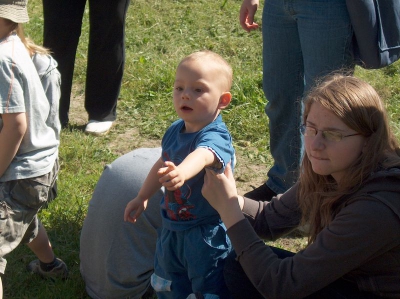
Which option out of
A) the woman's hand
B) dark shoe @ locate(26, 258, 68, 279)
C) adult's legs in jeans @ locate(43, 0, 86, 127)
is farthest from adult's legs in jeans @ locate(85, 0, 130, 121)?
the woman's hand

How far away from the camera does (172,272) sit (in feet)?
8.32

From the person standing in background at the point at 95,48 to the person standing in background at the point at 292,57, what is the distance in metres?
1.31

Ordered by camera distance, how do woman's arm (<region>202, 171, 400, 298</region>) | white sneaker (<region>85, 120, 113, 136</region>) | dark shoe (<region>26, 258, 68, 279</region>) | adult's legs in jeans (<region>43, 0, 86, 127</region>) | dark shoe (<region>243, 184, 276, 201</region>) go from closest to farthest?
woman's arm (<region>202, 171, 400, 298</region>) → dark shoe (<region>26, 258, 68, 279</region>) → dark shoe (<region>243, 184, 276, 201</region>) → adult's legs in jeans (<region>43, 0, 86, 127</region>) → white sneaker (<region>85, 120, 113, 136</region>)

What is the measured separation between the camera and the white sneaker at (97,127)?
15.5 feet

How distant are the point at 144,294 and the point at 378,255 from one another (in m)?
1.35

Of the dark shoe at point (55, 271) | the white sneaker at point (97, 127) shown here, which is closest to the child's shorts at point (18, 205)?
the dark shoe at point (55, 271)

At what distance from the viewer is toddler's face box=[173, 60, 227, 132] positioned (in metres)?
2.38

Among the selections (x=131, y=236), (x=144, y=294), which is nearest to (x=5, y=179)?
(x=131, y=236)

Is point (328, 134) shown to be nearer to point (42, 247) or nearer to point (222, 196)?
point (222, 196)

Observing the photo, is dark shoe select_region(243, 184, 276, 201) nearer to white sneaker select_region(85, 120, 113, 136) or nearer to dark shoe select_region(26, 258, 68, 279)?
dark shoe select_region(26, 258, 68, 279)

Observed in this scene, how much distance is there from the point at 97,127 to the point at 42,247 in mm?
1738

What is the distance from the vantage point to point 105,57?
15.4ft

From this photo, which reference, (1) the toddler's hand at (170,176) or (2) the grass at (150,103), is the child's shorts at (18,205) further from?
(1) the toddler's hand at (170,176)

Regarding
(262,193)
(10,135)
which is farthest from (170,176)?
(262,193)
